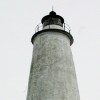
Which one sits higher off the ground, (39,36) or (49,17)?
(49,17)

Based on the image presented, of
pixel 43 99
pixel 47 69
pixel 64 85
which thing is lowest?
pixel 43 99

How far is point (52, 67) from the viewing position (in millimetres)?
11195

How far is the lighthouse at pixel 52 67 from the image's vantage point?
416 inches

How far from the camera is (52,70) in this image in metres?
11.1

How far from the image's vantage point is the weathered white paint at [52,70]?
34.6 feet

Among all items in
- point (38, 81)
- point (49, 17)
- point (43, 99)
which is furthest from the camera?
point (49, 17)

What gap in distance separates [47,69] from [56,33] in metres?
2.44

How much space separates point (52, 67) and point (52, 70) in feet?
0.57

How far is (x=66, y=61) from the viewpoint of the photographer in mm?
11664

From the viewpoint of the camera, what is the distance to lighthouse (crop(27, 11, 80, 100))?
10578 millimetres

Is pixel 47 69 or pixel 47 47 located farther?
pixel 47 47

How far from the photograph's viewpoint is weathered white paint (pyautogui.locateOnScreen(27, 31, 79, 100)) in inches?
415

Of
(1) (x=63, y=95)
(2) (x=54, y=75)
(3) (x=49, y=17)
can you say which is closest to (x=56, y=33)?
(3) (x=49, y=17)

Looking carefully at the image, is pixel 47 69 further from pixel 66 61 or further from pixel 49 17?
pixel 49 17
